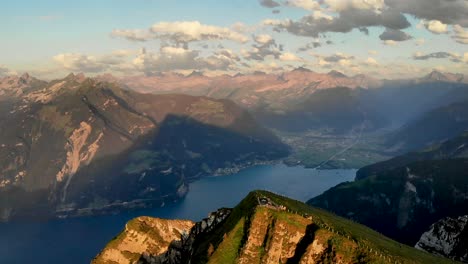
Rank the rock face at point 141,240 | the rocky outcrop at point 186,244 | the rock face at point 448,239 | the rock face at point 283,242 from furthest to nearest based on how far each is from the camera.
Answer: the rock face at point 448,239, the rock face at point 141,240, the rocky outcrop at point 186,244, the rock face at point 283,242

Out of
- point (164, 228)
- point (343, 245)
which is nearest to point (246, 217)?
point (343, 245)

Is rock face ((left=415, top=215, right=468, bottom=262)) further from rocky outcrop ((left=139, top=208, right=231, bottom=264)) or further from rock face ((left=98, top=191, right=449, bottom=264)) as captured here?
rocky outcrop ((left=139, top=208, right=231, bottom=264))

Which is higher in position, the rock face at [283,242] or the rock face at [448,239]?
the rock face at [283,242]

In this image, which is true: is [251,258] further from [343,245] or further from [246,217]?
[343,245]

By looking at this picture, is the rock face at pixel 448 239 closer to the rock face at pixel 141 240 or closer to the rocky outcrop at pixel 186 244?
the rocky outcrop at pixel 186 244

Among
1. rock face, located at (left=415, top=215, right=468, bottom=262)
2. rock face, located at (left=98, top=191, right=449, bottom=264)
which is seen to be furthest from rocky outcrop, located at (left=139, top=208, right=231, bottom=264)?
rock face, located at (left=415, top=215, right=468, bottom=262)

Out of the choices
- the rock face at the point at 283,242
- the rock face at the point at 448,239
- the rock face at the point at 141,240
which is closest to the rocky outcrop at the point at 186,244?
the rock face at the point at 141,240
